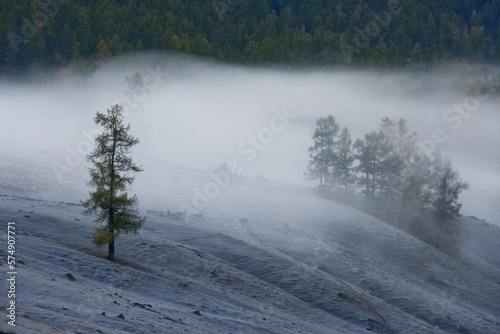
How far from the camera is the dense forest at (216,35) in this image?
14388 cm

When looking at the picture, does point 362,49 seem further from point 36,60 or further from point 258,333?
point 258,333

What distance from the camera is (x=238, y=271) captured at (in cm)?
4847

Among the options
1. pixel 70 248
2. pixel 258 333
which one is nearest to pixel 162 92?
pixel 70 248

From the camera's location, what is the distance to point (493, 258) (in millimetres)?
75000

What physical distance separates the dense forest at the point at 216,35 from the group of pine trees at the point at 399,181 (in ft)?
207

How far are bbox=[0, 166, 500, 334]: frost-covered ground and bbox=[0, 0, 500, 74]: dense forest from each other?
7324cm

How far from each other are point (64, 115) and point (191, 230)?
6229 cm

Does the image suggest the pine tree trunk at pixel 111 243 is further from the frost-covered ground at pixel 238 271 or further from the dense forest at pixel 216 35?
the dense forest at pixel 216 35

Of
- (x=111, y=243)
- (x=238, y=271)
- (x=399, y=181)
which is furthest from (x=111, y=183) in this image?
(x=399, y=181)

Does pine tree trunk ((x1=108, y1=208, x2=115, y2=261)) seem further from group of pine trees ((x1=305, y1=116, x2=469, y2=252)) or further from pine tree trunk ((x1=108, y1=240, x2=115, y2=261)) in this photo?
group of pine trees ((x1=305, y1=116, x2=469, y2=252))

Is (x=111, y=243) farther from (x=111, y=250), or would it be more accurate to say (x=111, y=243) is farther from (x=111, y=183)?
(x=111, y=183)

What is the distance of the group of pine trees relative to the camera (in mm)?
76938

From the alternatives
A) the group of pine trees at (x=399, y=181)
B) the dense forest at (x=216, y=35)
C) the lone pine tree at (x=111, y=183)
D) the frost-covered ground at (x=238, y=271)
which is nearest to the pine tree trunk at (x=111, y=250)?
the lone pine tree at (x=111, y=183)

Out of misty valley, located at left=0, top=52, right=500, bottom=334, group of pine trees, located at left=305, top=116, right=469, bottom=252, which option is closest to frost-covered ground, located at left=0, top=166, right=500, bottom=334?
misty valley, located at left=0, top=52, right=500, bottom=334
